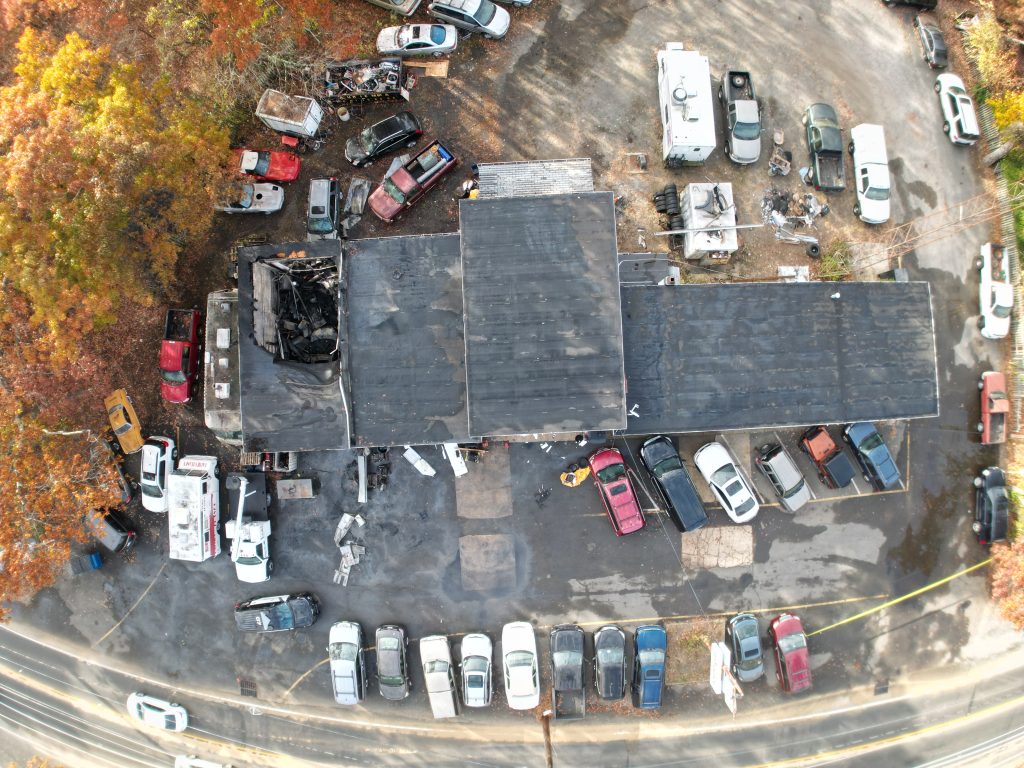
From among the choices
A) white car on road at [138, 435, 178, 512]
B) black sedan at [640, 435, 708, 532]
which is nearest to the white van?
black sedan at [640, 435, 708, 532]

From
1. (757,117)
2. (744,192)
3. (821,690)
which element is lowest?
(821,690)

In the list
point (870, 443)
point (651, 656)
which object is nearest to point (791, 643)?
point (651, 656)

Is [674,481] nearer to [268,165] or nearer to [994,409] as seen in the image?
[994,409]

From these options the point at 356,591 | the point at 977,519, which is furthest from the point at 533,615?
the point at 977,519

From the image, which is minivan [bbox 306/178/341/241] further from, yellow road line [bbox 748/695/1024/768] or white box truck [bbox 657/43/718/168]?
yellow road line [bbox 748/695/1024/768]

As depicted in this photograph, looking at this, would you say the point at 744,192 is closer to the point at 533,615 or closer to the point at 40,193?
the point at 533,615

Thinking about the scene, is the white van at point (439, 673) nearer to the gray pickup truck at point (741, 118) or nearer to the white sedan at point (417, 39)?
the gray pickup truck at point (741, 118)
